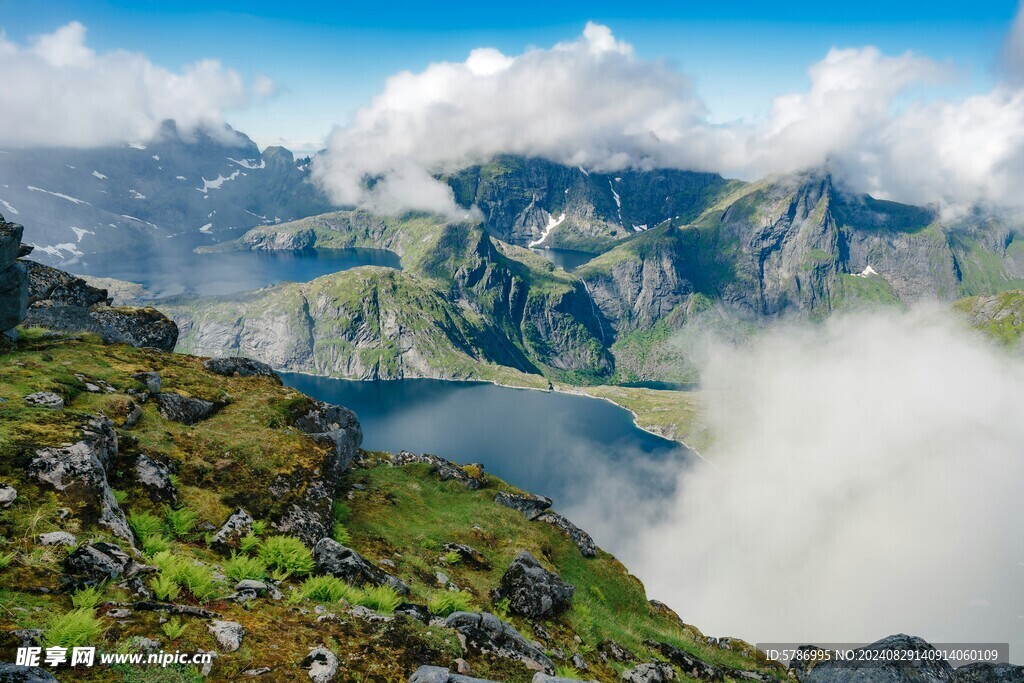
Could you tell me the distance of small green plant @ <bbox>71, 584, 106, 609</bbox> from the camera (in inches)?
389

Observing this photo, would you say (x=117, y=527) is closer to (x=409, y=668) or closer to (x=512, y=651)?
(x=409, y=668)

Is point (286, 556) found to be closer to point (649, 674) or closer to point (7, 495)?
point (7, 495)

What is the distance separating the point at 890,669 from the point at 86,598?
24476 mm

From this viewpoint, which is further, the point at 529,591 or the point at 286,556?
the point at 529,591

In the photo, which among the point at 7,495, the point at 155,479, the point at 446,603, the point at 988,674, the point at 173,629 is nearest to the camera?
the point at 173,629

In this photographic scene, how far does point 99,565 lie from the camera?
11.3 m

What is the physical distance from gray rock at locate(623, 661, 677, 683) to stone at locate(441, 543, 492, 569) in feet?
28.0

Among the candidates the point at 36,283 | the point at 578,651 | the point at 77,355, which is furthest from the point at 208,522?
the point at 36,283

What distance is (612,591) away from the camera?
3011 cm

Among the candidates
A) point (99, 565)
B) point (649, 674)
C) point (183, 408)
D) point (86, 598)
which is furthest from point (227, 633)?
point (183, 408)

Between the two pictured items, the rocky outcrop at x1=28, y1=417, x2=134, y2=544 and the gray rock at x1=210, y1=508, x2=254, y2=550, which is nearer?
the rocky outcrop at x1=28, y1=417, x2=134, y2=544

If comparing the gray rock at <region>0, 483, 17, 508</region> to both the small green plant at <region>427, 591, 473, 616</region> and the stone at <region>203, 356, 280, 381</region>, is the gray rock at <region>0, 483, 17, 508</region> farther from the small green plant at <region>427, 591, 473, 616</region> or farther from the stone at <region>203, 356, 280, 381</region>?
the stone at <region>203, 356, 280, 381</region>

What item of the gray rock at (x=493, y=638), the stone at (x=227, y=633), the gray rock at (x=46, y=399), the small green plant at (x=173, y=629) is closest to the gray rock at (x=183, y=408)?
the gray rock at (x=46, y=399)

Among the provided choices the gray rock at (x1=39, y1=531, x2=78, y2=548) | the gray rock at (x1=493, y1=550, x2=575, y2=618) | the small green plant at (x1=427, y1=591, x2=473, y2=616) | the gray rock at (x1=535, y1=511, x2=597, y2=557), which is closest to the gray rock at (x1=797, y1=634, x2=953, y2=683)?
the gray rock at (x1=493, y1=550, x2=575, y2=618)
